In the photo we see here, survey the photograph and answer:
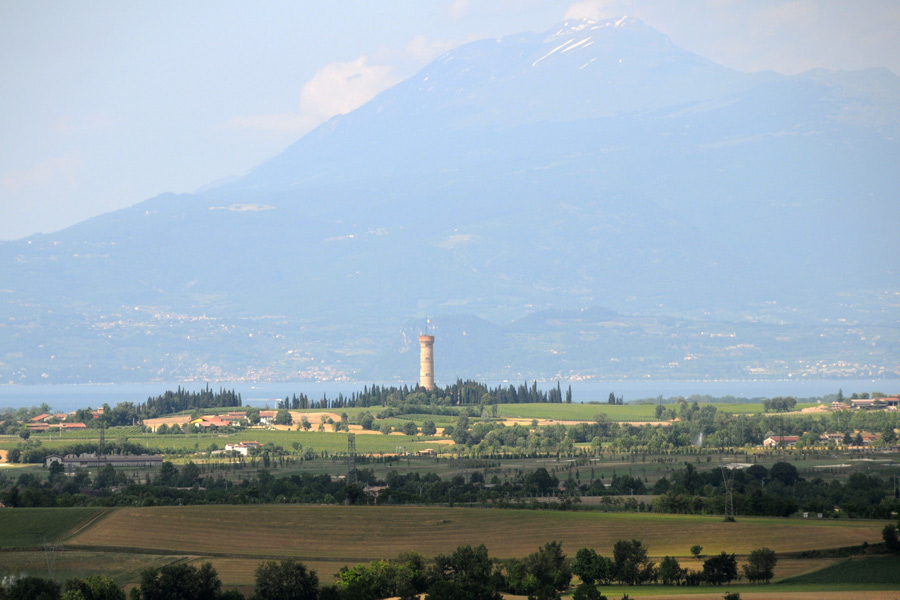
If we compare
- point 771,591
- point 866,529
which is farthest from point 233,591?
point 866,529

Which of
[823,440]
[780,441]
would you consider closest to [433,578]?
[780,441]

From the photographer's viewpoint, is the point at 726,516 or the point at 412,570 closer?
the point at 412,570

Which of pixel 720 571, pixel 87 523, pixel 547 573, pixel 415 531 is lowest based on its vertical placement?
pixel 720 571

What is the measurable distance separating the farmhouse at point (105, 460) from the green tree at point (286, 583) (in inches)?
2933

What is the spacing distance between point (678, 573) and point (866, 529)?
53.8 feet

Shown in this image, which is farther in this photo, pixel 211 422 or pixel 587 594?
pixel 211 422

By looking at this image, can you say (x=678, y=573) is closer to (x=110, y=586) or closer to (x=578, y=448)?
(x=110, y=586)

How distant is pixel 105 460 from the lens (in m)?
144

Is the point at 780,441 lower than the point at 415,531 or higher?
higher

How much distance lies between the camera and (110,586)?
66812mm

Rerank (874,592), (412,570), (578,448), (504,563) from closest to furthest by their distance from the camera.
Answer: (874,592), (412,570), (504,563), (578,448)

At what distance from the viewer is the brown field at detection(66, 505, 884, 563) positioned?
8069 centimetres

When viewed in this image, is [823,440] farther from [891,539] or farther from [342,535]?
[342,535]

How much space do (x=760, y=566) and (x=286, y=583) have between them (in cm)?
2587
